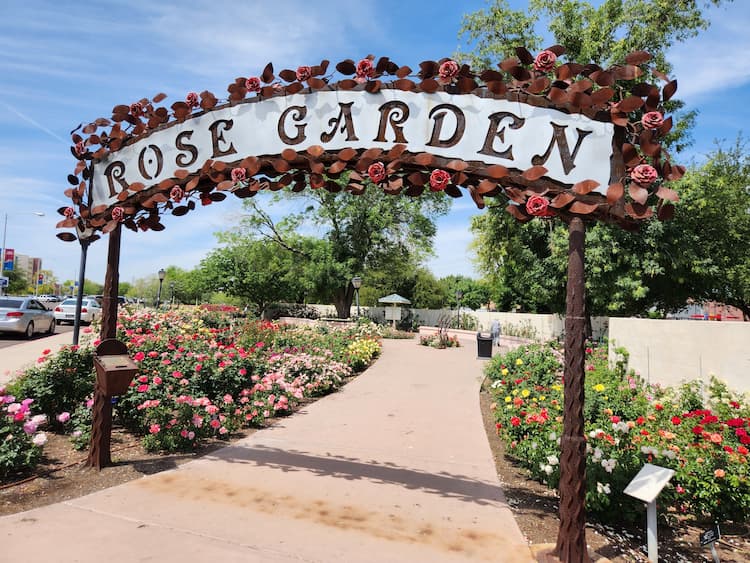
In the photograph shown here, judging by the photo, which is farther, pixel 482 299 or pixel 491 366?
pixel 482 299

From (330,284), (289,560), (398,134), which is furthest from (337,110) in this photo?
(330,284)

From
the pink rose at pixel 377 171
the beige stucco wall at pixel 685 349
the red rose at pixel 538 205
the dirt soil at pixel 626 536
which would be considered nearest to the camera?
the red rose at pixel 538 205

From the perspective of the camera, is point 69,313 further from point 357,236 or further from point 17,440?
point 17,440

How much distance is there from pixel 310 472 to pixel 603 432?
2861mm

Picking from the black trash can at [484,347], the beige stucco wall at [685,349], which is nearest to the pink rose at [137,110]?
the beige stucco wall at [685,349]

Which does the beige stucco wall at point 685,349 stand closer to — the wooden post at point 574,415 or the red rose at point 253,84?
the wooden post at point 574,415

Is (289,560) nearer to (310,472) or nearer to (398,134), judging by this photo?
(310,472)

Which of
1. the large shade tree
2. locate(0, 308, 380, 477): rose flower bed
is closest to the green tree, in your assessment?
the large shade tree

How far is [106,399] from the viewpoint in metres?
4.93

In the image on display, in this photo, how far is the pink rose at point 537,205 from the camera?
3424mm

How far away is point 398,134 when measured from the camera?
13.0 feet

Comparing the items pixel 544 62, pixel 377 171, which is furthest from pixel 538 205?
pixel 377 171

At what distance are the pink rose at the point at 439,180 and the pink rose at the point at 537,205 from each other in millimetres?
645

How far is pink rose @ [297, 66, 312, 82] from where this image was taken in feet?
14.0
